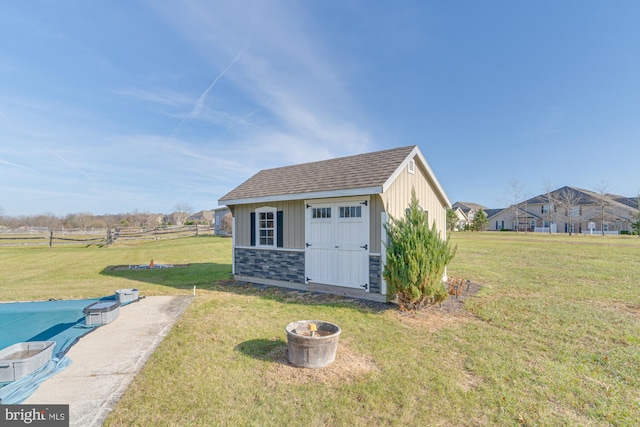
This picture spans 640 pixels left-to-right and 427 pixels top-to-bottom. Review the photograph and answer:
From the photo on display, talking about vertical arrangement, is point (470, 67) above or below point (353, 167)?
above

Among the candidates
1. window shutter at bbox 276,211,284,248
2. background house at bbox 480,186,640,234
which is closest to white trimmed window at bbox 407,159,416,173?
window shutter at bbox 276,211,284,248

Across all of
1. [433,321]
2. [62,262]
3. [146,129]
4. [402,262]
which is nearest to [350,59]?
[402,262]

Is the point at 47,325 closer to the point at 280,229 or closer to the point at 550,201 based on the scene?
the point at 280,229

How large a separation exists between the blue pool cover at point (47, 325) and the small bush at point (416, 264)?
6113 millimetres

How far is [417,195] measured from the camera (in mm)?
8922

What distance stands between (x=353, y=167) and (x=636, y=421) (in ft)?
24.1

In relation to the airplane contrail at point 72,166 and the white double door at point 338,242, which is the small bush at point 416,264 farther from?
the airplane contrail at point 72,166

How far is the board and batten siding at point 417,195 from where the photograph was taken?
7702 mm

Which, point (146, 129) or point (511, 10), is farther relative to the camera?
point (146, 129)

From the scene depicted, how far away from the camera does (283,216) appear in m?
9.54

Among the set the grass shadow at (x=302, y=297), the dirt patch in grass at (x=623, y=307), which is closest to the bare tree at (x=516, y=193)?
the dirt patch in grass at (x=623, y=307)

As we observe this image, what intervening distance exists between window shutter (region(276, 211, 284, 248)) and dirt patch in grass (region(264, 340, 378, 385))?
17.1ft

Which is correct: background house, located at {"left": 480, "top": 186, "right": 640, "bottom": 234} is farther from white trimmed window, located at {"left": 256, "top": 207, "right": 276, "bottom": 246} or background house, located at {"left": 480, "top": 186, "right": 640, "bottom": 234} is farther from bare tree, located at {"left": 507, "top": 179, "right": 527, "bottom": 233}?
white trimmed window, located at {"left": 256, "top": 207, "right": 276, "bottom": 246}

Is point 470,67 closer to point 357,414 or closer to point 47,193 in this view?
point 357,414
